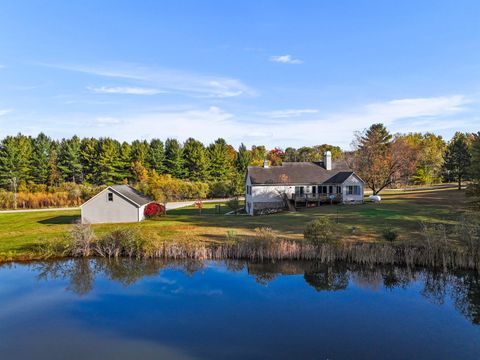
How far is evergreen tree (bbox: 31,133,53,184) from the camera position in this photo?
70.2m

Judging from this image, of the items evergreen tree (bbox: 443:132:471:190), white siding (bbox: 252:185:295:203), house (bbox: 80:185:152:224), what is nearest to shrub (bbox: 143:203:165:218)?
house (bbox: 80:185:152:224)

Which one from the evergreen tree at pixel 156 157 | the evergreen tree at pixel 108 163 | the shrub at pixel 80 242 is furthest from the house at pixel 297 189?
the evergreen tree at pixel 108 163

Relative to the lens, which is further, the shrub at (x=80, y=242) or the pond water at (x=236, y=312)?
the shrub at (x=80, y=242)

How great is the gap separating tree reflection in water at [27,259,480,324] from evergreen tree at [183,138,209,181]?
173 feet

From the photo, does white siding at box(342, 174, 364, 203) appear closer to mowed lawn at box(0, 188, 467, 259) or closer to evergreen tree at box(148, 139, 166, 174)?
mowed lawn at box(0, 188, 467, 259)

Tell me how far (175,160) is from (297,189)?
→ 38.3 m

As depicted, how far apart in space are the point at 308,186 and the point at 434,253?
25.0m

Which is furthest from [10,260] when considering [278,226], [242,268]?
[278,226]

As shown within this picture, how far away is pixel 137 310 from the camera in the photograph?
58.2ft

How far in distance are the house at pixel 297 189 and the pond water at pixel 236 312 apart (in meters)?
21.4

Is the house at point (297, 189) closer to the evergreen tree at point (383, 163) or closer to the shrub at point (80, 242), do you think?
the evergreen tree at point (383, 163)

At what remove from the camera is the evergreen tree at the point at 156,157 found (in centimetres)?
7681

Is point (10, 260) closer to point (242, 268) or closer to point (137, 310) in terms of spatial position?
point (137, 310)

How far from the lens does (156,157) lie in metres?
76.9
